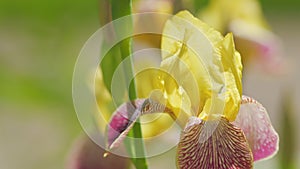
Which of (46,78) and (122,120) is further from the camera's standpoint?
(46,78)

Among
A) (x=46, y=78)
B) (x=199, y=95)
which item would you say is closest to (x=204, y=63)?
(x=199, y=95)

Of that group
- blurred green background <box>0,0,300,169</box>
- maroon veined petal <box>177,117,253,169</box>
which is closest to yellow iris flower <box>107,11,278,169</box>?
maroon veined petal <box>177,117,253,169</box>

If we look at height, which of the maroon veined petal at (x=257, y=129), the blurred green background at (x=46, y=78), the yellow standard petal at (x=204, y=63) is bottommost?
the blurred green background at (x=46, y=78)

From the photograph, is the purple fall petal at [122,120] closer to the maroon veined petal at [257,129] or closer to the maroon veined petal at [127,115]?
the maroon veined petal at [127,115]

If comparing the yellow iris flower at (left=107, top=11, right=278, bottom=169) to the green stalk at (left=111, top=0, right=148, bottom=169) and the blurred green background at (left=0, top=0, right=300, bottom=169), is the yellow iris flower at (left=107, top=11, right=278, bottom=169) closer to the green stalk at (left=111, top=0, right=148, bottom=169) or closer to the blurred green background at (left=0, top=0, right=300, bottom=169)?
the green stalk at (left=111, top=0, right=148, bottom=169)

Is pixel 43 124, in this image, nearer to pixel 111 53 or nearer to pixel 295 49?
pixel 295 49

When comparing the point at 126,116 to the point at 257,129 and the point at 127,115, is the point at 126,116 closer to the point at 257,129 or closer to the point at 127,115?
the point at 127,115

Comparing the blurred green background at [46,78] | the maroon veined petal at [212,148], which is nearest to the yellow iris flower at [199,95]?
the maroon veined petal at [212,148]

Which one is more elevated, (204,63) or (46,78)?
(204,63)
